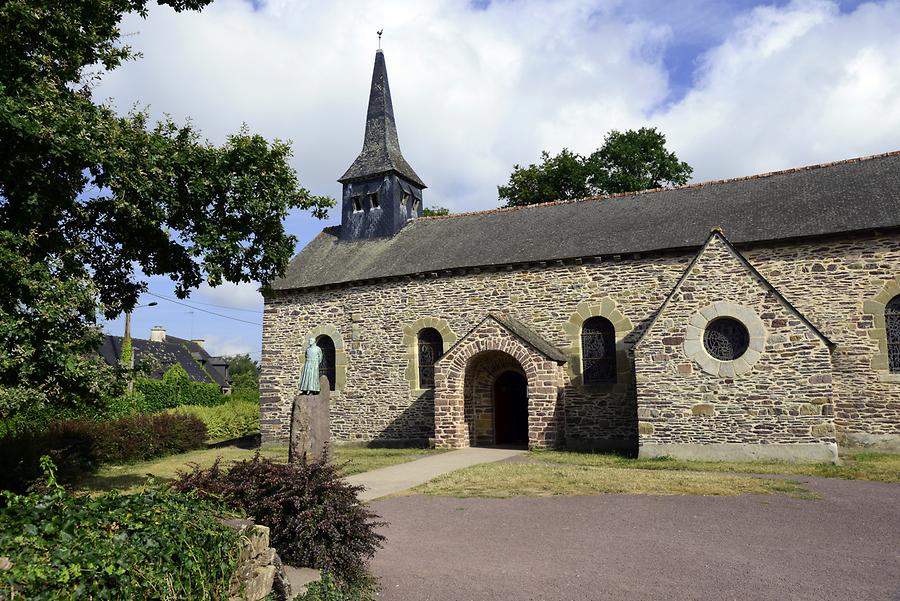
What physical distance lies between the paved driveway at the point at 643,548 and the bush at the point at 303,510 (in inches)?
20.4

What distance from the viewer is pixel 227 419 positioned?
80.6 feet

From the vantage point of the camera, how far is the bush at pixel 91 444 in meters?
11.3

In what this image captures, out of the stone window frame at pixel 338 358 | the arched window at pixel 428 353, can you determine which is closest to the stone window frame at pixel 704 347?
the arched window at pixel 428 353

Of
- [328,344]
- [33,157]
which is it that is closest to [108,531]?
[33,157]

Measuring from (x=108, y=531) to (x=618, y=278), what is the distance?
1462cm

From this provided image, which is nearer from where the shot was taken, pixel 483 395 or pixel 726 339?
pixel 726 339

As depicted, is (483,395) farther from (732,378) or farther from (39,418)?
(39,418)

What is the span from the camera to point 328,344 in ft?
67.6

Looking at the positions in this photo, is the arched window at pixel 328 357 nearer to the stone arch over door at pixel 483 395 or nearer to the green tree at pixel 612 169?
the stone arch over door at pixel 483 395

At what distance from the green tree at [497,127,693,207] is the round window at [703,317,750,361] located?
1643cm

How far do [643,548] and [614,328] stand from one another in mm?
10111

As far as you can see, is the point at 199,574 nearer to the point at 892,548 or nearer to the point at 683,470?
the point at 892,548

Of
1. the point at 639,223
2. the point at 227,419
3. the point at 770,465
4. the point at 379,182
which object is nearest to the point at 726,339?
the point at 770,465

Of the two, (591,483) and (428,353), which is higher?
(428,353)
